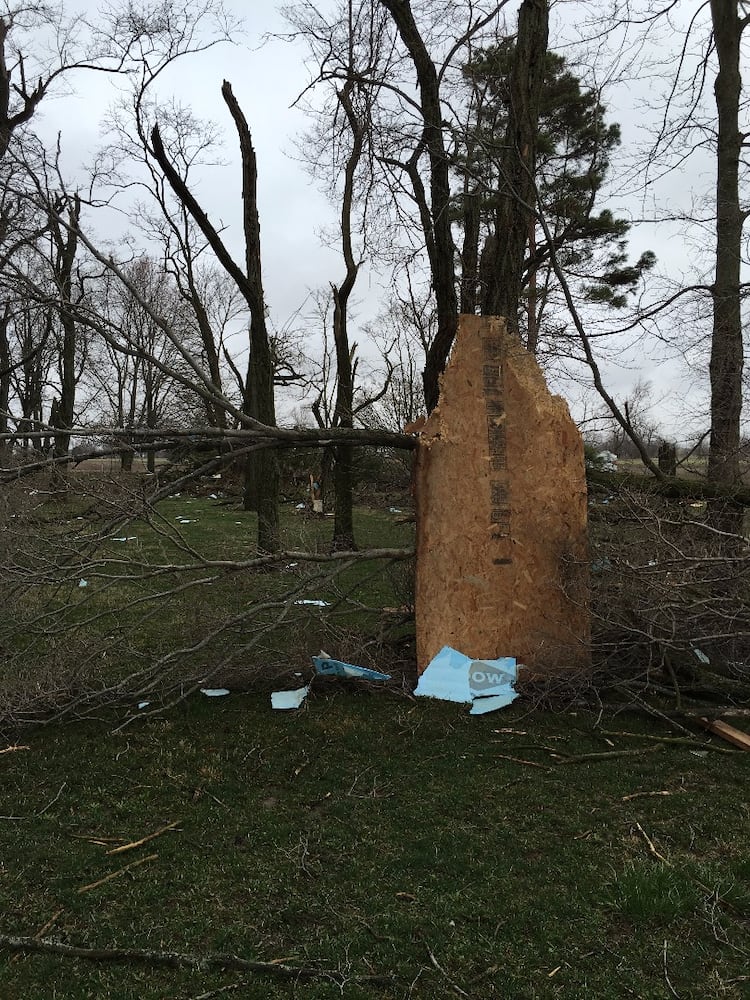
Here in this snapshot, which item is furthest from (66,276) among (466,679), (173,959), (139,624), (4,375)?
(4,375)

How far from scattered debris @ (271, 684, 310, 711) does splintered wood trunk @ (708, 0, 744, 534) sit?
403cm

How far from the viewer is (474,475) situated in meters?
4.90

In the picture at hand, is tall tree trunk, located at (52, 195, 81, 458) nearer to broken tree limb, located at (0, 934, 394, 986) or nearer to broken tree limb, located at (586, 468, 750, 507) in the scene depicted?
broken tree limb, located at (0, 934, 394, 986)

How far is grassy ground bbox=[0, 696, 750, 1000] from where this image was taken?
215 centimetres

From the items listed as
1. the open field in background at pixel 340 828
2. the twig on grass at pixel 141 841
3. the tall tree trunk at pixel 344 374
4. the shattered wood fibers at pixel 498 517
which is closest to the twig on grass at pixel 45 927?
the open field in background at pixel 340 828

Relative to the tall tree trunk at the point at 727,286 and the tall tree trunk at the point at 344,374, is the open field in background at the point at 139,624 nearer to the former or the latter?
the tall tree trunk at the point at 727,286

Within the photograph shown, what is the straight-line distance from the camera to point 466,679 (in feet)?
15.3

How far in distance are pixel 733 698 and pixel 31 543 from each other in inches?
190

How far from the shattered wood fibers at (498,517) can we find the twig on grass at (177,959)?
2787mm

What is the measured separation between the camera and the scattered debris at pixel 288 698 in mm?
4535

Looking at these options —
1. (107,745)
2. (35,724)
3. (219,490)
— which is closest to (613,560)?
(107,745)

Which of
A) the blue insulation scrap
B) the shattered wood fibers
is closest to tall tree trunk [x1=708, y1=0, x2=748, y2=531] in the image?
the shattered wood fibers

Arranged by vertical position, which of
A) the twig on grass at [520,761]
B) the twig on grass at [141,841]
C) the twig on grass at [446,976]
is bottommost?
the twig on grass at [141,841]

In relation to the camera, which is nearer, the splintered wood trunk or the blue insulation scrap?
the blue insulation scrap
